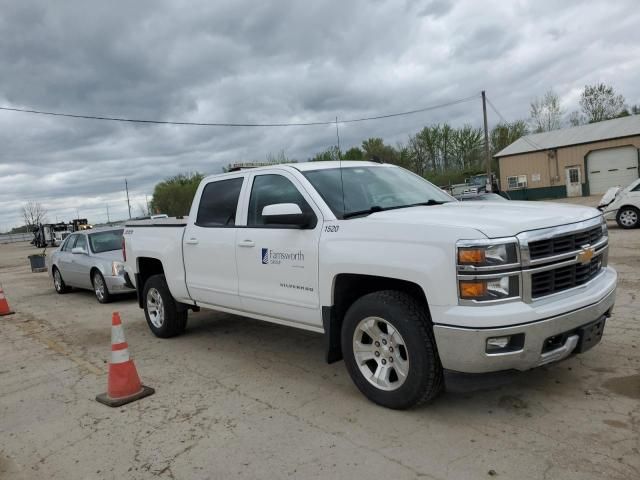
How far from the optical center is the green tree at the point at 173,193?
5436 cm

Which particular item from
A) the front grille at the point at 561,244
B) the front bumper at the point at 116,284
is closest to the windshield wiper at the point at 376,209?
the front grille at the point at 561,244

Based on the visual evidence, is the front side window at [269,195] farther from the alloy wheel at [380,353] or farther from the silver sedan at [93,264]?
the silver sedan at [93,264]

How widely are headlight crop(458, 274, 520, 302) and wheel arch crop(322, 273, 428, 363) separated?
31.2 inches

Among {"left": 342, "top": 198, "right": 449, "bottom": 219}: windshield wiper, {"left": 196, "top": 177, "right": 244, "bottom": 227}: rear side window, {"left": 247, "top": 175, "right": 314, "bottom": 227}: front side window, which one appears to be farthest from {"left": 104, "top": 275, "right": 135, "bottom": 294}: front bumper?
{"left": 342, "top": 198, "right": 449, "bottom": 219}: windshield wiper

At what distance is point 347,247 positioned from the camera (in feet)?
13.6

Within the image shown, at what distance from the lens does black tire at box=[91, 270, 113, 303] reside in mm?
10391

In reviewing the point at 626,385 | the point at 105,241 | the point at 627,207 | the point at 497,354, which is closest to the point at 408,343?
the point at 497,354

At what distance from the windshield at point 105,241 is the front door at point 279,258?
23.5 feet

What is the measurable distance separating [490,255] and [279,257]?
2.00 metres

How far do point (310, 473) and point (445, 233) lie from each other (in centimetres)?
175

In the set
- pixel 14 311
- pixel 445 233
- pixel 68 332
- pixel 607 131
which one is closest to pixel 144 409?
pixel 445 233

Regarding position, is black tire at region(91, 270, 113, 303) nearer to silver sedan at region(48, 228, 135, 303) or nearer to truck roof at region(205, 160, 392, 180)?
silver sedan at region(48, 228, 135, 303)

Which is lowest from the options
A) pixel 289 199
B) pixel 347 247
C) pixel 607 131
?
pixel 347 247

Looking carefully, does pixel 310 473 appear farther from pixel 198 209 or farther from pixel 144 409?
pixel 198 209
